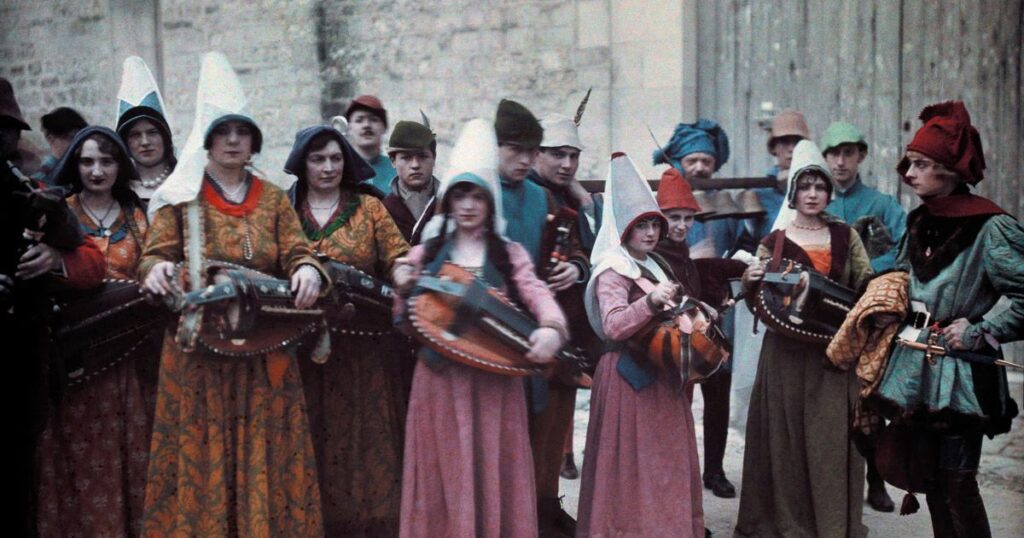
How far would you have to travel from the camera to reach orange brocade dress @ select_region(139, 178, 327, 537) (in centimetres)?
389

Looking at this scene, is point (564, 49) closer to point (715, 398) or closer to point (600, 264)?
point (715, 398)

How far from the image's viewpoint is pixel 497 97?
8.55m

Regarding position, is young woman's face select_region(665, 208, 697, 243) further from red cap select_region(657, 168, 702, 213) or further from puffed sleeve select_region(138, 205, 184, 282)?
puffed sleeve select_region(138, 205, 184, 282)

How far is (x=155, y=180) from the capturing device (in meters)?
4.69

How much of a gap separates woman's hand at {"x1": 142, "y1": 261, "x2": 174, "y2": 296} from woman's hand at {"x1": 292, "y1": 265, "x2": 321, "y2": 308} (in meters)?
0.45

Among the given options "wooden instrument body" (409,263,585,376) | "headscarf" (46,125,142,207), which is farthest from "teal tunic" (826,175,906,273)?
"headscarf" (46,125,142,207)

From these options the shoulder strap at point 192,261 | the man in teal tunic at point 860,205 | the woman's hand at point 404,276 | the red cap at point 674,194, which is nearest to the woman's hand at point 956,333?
the man in teal tunic at point 860,205

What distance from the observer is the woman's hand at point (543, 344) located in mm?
3811

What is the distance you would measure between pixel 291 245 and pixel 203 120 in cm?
59

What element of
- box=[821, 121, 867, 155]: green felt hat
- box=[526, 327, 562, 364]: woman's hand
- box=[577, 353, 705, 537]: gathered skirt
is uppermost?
box=[821, 121, 867, 155]: green felt hat

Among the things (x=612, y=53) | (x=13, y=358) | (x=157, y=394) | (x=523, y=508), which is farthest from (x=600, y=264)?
(x=612, y=53)

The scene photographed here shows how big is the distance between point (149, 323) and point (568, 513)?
2349 millimetres

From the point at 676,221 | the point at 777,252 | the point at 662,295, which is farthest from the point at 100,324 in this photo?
the point at 777,252

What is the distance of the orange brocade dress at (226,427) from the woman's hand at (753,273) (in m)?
1.96
